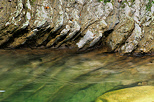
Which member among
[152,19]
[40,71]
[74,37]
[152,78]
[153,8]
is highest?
[153,8]

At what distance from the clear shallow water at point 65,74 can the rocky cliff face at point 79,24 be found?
2.05ft

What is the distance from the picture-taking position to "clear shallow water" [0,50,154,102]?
10.9 feet

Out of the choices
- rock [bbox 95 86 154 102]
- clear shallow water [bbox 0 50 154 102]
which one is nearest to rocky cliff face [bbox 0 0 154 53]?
clear shallow water [bbox 0 50 154 102]

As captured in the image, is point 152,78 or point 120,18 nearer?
point 152,78

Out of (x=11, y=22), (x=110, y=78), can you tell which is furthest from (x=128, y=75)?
(x=11, y=22)

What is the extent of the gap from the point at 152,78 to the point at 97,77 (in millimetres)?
1578

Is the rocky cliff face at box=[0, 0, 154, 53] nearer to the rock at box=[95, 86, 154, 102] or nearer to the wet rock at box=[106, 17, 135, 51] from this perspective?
the wet rock at box=[106, 17, 135, 51]

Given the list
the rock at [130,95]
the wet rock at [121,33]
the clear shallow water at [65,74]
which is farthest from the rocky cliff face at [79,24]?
the rock at [130,95]

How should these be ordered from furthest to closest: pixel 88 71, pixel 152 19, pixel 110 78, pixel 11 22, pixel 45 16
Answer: pixel 152 19, pixel 45 16, pixel 11 22, pixel 88 71, pixel 110 78

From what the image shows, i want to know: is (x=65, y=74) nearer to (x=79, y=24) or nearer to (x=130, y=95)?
(x=130, y=95)

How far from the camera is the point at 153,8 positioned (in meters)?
6.99

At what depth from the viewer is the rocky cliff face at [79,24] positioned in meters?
6.12

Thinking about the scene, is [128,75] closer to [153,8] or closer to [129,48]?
[129,48]

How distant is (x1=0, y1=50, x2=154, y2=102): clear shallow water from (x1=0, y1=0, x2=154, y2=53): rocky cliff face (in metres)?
0.63
